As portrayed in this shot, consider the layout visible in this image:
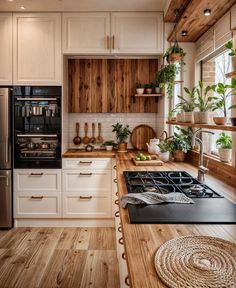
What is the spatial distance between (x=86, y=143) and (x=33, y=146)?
0.78 metres

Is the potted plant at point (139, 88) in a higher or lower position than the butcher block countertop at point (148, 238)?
higher

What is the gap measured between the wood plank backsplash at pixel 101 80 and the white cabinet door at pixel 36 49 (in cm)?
45

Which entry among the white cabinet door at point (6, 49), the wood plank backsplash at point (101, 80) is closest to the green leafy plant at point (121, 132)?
the wood plank backsplash at point (101, 80)

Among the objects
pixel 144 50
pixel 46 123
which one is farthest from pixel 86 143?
pixel 144 50

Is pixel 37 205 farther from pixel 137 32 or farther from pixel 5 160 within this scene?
pixel 137 32

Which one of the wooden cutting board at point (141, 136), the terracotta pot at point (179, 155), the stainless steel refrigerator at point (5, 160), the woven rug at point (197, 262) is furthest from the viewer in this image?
the wooden cutting board at point (141, 136)

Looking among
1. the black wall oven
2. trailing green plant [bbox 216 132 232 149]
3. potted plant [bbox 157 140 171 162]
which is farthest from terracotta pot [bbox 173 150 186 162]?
the black wall oven

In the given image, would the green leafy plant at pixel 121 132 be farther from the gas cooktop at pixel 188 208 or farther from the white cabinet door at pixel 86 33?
the gas cooktop at pixel 188 208

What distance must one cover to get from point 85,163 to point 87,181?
0.23 meters

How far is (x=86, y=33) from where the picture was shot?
144 inches

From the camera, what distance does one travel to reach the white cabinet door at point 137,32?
12.0 feet

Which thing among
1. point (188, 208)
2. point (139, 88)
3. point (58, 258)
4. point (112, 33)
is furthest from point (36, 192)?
point (188, 208)

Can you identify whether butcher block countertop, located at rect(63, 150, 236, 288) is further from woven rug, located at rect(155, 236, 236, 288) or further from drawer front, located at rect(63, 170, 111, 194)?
drawer front, located at rect(63, 170, 111, 194)

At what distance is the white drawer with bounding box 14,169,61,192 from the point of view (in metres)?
3.70
